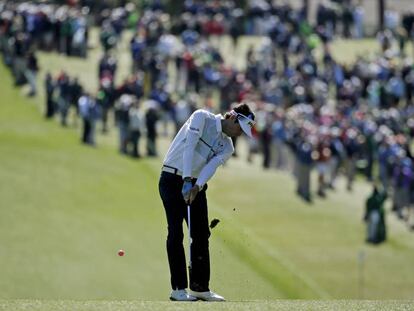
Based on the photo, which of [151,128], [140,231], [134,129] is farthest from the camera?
[151,128]

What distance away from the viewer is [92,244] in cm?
2825

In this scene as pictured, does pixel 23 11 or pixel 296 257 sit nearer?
pixel 296 257

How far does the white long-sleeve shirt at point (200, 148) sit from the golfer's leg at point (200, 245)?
263mm

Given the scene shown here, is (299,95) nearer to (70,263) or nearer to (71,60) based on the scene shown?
(71,60)

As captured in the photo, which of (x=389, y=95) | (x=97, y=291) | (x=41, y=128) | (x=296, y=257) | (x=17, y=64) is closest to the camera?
(x=97, y=291)

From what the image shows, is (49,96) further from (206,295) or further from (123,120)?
(206,295)

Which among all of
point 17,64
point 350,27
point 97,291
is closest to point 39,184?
point 97,291

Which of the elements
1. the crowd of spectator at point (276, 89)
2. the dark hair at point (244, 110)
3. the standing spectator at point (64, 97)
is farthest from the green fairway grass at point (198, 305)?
the standing spectator at point (64, 97)

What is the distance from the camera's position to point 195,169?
1375cm

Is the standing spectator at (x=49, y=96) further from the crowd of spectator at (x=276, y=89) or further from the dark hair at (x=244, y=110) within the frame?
the dark hair at (x=244, y=110)


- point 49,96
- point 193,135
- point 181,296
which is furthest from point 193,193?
point 49,96

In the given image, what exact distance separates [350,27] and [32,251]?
3034 centimetres

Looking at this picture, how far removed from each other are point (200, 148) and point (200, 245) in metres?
0.94

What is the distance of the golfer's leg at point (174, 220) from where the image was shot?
13750 mm
